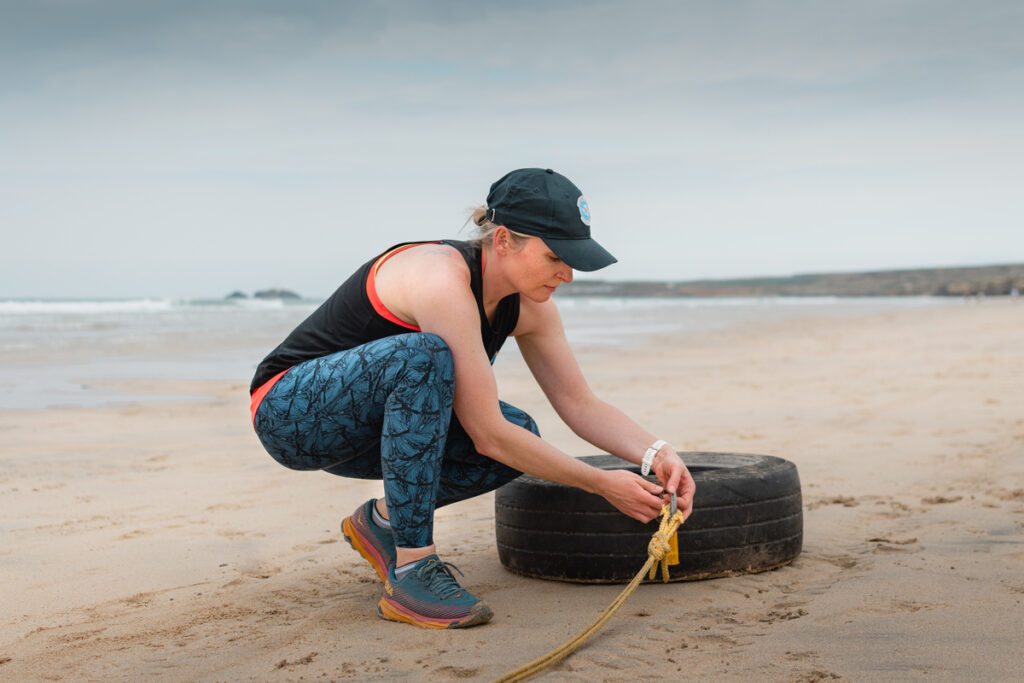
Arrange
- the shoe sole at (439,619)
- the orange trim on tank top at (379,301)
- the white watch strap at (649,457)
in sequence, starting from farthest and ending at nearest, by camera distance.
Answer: the white watch strap at (649,457), the orange trim on tank top at (379,301), the shoe sole at (439,619)

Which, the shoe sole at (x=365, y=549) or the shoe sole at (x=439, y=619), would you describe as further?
the shoe sole at (x=365, y=549)

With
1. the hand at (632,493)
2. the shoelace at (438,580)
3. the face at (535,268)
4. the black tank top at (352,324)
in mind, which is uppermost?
the face at (535,268)

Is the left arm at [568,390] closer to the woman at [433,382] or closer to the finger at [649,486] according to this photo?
the woman at [433,382]

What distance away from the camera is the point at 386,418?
8.66 feet

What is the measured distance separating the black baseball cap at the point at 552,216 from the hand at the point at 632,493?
62cm

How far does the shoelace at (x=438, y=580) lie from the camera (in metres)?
2.68

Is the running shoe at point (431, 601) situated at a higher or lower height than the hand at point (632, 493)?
lower

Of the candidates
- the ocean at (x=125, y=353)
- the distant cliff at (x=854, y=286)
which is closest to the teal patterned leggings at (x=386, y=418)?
the ocean at (x=125, y=353)


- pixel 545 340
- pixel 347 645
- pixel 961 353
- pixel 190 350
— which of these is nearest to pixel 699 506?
pixel 545 340

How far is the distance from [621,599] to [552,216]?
108 cm

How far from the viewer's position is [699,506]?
299 cm

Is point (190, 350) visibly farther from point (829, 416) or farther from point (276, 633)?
point (276, 633)

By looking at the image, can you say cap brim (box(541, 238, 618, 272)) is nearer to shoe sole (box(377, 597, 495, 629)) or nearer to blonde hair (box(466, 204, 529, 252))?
blonde hair (box(466, 204, 529, 252))

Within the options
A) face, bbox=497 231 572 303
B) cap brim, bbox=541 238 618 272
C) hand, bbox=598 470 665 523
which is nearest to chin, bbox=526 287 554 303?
face, bbox=497 231 572 303
